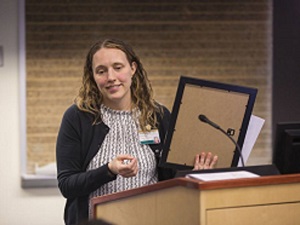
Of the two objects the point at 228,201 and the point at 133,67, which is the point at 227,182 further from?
the point at 133,67

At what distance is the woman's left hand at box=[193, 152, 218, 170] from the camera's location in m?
2.48

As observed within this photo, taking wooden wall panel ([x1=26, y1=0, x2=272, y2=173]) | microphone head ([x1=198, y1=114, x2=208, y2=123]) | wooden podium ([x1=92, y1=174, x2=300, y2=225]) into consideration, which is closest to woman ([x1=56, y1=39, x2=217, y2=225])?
microphone head ([x1=198, y1=114, x2=208, y2=123])

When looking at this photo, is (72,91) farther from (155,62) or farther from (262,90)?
(262,90)

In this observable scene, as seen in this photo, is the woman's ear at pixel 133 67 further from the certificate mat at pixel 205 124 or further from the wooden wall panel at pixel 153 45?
the wooden wall panel at pixel 153 45

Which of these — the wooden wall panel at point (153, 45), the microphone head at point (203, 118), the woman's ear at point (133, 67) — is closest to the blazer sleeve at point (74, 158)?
the woman's ear at point (133, 67)

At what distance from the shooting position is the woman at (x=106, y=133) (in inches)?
101

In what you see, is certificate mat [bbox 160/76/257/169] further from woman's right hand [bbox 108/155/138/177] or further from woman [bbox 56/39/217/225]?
woman's right hand [bbox 108/155/138/177]

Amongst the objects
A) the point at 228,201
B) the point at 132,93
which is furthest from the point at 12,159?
the point at 228,201

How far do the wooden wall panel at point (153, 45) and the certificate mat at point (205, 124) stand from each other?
2.30 m

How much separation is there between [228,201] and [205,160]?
77 cm

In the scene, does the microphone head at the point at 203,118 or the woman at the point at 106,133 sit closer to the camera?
the microphone head at the point at 203,118

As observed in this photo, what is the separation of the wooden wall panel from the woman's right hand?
2.47 meters

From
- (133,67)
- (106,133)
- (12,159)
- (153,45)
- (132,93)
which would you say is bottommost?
(12,159)

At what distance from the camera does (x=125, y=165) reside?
2.25 meters
